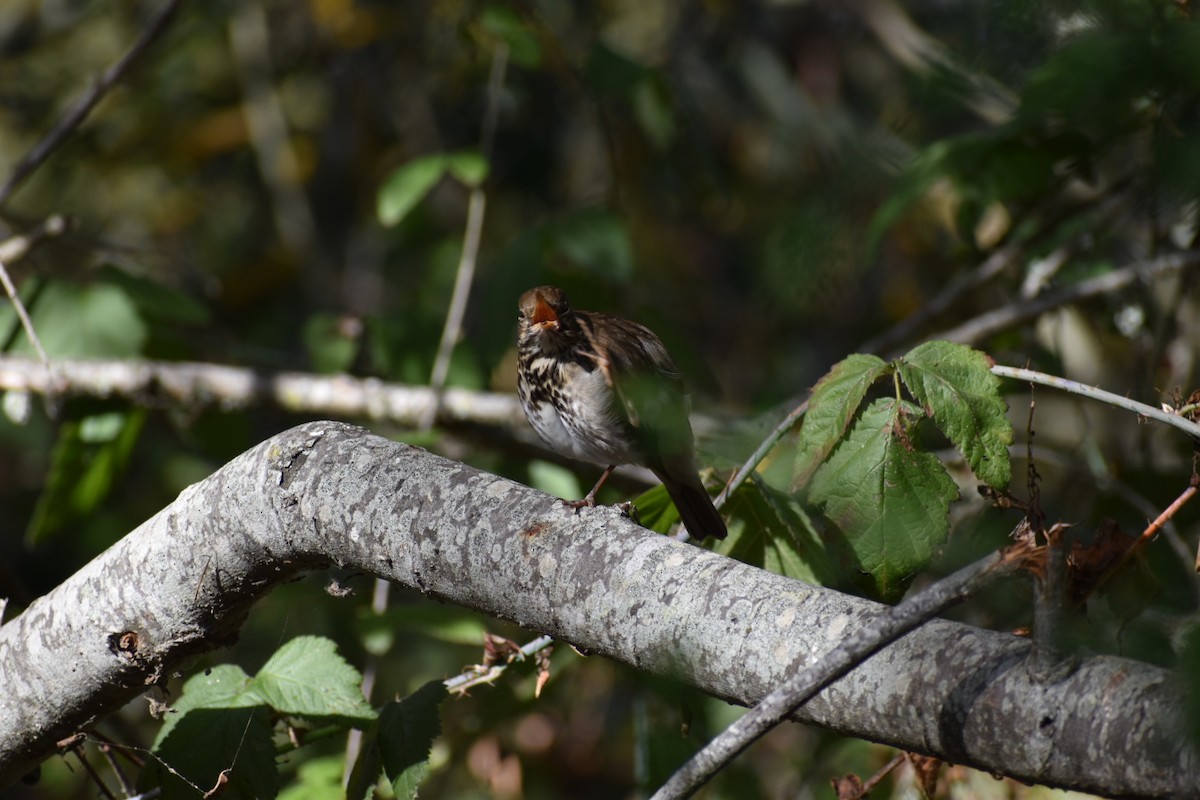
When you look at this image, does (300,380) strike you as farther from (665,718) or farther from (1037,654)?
(1037,654)

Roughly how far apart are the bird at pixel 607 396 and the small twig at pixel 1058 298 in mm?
1323

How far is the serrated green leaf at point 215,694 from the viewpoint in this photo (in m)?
2.02

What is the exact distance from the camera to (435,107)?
22.3 feet

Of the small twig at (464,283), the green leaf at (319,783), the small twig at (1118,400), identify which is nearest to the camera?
the small twig at (1118,400)

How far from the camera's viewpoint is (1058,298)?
11.6 feet

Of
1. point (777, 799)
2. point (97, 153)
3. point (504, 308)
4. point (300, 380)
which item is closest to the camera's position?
point (504, 308)

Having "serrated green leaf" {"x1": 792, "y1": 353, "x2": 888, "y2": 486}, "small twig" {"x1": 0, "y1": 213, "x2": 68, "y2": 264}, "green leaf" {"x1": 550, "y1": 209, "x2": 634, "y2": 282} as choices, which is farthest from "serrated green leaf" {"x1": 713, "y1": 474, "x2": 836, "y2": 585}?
"small twig" {"x1": 0, "y1": 213, "x2": 68, "y2": 264}

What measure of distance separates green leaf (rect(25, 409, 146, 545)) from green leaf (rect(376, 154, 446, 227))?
1.13 m

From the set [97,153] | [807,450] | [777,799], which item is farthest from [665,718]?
[97,153]

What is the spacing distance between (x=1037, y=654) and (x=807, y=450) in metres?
0.62

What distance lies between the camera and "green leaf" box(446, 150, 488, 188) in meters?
3.55

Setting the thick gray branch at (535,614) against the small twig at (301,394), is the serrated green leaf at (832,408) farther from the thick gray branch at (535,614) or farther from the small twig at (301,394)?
the small twig at (301,394)

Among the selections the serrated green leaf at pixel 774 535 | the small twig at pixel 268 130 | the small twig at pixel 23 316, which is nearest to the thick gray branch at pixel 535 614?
the serrated green leaf at pixel 774 535

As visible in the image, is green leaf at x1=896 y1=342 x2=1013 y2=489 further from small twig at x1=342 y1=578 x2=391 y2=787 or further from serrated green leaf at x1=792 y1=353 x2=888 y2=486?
small twig at x1=342 y1=578 x2=391 y2=787
